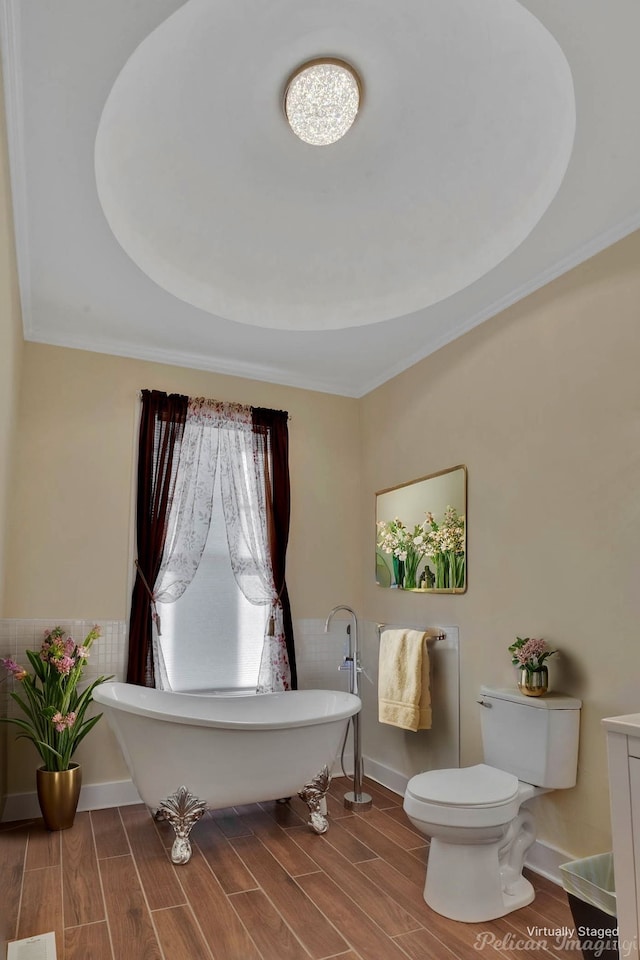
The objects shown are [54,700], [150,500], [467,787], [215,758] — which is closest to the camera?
[467,787]

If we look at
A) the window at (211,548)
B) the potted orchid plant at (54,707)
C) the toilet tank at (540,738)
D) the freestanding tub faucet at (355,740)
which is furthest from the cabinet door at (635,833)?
the potted orchid plant at (54,707)

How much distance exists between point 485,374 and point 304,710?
7.10ft

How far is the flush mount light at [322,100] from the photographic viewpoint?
221 centimetres

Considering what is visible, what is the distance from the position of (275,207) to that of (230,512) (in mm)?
1847

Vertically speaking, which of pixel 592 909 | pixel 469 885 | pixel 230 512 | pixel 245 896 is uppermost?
pixel 230 512

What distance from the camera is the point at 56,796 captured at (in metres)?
3.11

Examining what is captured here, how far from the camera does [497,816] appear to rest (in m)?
2.34

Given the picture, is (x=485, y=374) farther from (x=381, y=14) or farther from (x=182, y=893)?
(x=182, y=893)

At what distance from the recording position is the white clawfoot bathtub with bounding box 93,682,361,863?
2865 mm

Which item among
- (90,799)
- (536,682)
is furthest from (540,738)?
(90,799)

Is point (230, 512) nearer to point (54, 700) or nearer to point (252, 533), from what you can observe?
point (252, 533)

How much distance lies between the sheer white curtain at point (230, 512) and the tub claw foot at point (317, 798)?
0.81 metres

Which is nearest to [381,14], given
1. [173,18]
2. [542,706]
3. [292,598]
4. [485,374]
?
[173,18]

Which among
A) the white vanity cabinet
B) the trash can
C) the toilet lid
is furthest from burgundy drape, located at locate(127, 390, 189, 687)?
the white vanity cabinet
